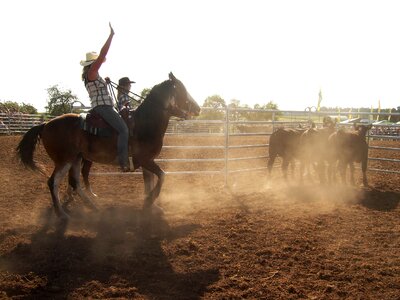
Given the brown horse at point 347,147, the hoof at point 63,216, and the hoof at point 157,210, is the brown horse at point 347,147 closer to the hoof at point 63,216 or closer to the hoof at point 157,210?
the hoof at point 157,210

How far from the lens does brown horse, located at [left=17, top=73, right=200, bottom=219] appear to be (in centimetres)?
636

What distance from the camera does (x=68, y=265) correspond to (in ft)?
14.2

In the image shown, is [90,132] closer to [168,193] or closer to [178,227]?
[178,227]

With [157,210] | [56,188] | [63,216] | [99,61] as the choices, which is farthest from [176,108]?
[63,216]

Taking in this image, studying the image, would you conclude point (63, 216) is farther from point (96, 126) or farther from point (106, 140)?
point (96, 126)

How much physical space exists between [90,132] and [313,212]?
422 cm

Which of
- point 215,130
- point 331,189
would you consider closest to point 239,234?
point 331,189

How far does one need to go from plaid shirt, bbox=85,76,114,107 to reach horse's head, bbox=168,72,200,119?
117 cm

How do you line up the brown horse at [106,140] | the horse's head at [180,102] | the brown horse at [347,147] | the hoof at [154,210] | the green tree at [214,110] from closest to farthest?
the brown horse at [106,140], the hoof at [154,210], the horse's head at [180,102], the brown horse at [347,147], the green tree at [214,110]

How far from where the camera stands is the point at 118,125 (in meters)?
6.24

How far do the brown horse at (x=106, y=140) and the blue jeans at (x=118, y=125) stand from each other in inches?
7.2

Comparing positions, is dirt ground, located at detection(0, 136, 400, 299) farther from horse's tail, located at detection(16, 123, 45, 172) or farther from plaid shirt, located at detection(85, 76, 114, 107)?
plaid shirt, located at detection(85, 76, 114, 107)

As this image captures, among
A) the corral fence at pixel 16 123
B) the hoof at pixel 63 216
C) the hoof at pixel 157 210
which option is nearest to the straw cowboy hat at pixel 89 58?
the hoof at pixel 63 216

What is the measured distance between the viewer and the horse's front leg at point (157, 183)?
6602mm
